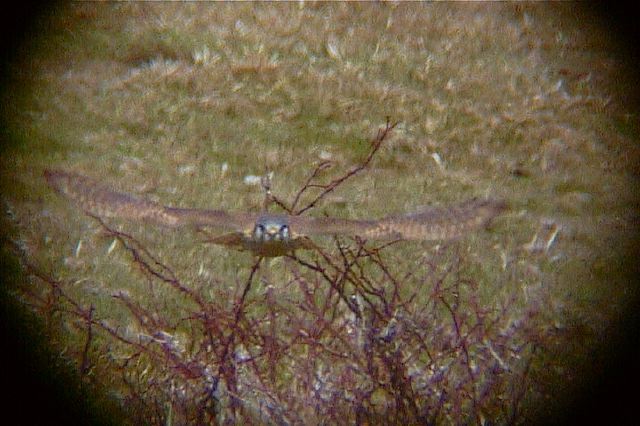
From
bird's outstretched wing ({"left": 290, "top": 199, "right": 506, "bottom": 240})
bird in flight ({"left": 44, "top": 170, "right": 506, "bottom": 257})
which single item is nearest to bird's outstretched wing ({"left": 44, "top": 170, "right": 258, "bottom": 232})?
bird in flight ({"left": 44, "top": 170, "right": 506, "bottom": 257})

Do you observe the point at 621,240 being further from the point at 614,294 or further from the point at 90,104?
the point at 90,104

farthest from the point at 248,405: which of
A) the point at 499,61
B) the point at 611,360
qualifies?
the point at 499,61

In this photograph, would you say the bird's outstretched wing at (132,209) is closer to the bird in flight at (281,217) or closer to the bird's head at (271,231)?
the bird in flight at (281,217)

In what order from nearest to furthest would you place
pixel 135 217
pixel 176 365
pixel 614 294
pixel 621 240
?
pixel 176 365, pixel 135 217, pixel 614 294, pixel 621 240

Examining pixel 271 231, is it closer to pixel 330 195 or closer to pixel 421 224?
pixel 421 224

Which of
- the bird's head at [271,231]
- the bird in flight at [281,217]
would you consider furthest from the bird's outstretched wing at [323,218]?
the bird's head at [271,231]
